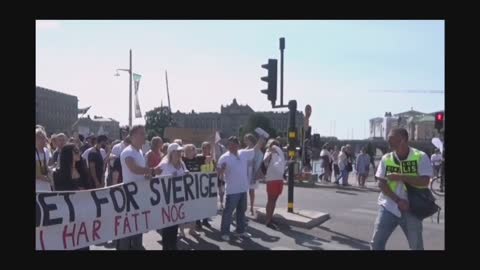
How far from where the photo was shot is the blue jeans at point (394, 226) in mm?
6340

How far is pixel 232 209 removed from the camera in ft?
31.2

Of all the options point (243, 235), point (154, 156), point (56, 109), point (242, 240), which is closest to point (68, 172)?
point (154, 156)

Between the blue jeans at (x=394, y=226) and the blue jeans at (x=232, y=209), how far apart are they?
3.46 metres

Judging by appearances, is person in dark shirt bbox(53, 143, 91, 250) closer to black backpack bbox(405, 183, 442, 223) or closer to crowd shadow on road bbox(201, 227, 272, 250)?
crowd shadow on road bbox(201, 227, 272, 250)

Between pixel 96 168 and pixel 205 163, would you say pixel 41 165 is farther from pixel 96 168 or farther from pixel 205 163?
pixel 205 163

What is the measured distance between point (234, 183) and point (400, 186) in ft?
12.0

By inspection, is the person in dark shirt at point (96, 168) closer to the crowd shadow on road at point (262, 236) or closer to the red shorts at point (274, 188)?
the crowd shadow on road at point (262, 236)

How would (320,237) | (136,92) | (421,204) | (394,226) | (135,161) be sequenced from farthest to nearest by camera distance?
(136,92)
(320,237)
(135,161)
(394,226)
(421,204)

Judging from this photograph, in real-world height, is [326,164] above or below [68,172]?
below

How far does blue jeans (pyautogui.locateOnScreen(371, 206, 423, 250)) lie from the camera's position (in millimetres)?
6340

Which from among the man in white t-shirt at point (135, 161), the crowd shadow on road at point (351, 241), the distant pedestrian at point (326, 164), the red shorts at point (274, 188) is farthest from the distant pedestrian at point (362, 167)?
the man in white t-shirt at point (135, 161)

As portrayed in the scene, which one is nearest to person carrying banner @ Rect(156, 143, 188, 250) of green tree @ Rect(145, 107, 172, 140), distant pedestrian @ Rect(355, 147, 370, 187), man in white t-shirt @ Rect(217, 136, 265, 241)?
man in white t-shirt @ Rect(217, 136, 265, 241)

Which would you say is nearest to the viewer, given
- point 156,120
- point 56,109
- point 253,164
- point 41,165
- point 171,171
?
point 41,165
